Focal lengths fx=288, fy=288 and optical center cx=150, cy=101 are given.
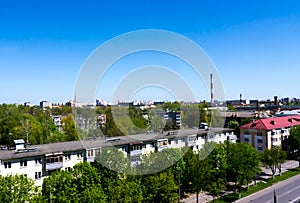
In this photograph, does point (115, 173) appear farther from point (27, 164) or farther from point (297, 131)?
point (297, 131)

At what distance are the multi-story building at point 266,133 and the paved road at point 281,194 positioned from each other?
303 inches

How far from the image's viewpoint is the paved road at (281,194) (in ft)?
56.4

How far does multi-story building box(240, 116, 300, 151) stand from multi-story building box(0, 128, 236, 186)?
9763mm

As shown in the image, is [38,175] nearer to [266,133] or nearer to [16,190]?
[16,190]

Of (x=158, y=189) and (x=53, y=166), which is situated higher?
(x=53, y=166)

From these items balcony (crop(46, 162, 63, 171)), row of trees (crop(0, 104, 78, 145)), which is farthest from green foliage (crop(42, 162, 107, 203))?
row of trees (crop(0, 104, 78, 145))

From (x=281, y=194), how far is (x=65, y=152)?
1365 cm

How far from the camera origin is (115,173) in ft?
48.2

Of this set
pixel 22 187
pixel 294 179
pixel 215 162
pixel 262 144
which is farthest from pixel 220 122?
pixel 22 187

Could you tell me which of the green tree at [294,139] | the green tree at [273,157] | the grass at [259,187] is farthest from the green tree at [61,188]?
the green tree at [294,139]

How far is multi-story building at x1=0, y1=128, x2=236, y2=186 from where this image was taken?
49.1ft

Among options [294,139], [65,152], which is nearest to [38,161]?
[65,152]

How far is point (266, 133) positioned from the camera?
28.3m

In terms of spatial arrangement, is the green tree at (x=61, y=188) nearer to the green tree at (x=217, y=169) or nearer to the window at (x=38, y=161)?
the window at (x=38, y=161)
